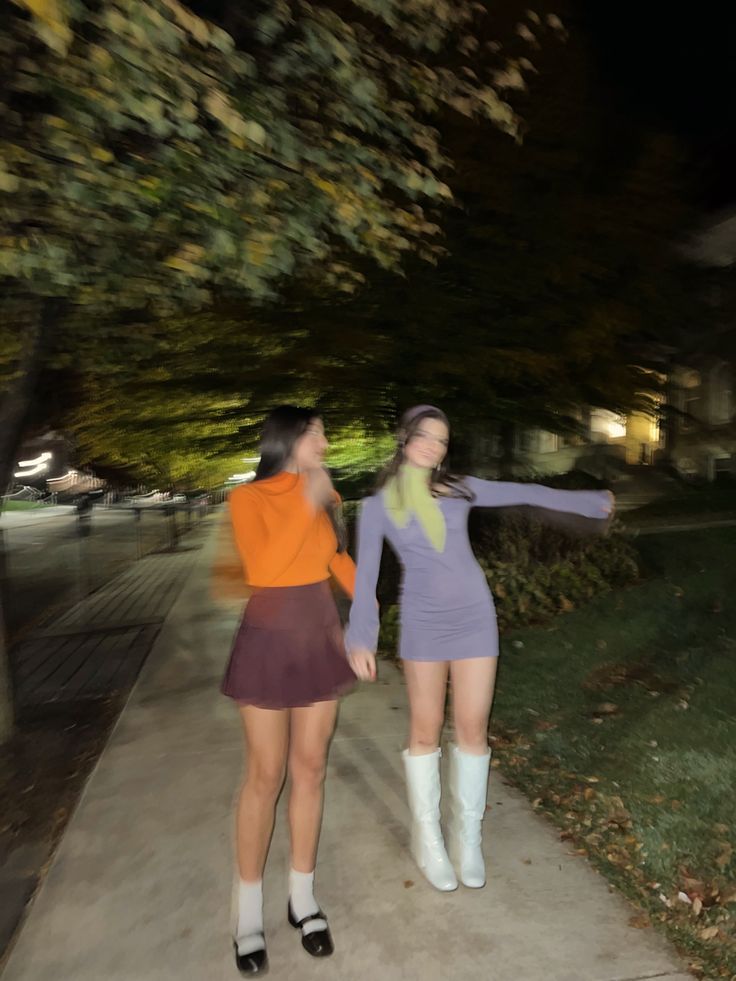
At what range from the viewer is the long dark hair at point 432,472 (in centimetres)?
289

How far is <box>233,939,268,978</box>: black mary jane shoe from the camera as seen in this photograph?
99.7 inches

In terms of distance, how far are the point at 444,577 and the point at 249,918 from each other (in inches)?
55.1

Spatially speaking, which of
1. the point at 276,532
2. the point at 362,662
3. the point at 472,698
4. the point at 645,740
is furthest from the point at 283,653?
the point at 645,740

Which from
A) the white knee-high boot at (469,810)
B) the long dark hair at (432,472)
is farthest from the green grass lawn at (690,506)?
the long dark hair at (432,472)

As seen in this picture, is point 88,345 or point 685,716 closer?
point 685,716

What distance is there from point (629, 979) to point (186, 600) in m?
9.38

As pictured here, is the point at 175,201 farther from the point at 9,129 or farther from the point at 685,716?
the point at 685,716

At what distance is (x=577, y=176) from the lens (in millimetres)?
8188

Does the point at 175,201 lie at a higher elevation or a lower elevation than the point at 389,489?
higher

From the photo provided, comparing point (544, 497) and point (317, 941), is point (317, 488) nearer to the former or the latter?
point (544, 497)

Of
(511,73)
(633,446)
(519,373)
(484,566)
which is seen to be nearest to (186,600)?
(484,566)

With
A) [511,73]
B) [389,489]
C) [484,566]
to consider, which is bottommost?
[484,566]

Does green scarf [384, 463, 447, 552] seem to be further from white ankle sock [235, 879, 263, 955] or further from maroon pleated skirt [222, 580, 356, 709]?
white ankle sock [235, 879, 263, 955]

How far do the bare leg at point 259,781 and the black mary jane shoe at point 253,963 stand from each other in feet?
0.75
